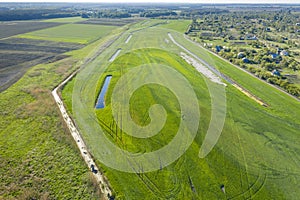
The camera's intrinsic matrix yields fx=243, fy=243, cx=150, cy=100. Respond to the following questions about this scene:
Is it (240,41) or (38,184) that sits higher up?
(38,184)

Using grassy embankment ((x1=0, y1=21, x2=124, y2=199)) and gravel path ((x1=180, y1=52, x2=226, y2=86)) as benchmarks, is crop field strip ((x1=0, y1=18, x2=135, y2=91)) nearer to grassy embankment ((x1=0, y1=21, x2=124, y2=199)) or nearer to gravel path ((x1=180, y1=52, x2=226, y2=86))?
grassy embankment ((x1=0, y1=21, x2=124, y2=199))

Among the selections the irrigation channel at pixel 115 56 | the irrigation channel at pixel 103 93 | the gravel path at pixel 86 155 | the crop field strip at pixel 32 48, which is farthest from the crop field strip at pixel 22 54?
the irrigation channel at pixel 103 93

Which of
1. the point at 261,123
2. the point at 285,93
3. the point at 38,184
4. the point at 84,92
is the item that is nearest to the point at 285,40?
the point at 285,93

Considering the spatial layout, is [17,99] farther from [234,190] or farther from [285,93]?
[285,93]

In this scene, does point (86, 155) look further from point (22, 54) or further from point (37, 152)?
point (22, 54)

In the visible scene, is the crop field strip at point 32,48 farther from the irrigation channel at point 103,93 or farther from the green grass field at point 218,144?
the irrigation channel at point 103,93

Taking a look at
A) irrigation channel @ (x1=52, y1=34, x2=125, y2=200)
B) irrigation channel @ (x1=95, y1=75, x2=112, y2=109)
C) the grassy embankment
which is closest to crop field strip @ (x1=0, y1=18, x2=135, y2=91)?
the grassy embankment

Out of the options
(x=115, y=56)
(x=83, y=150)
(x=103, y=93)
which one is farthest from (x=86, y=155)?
(x=115, y=56)
